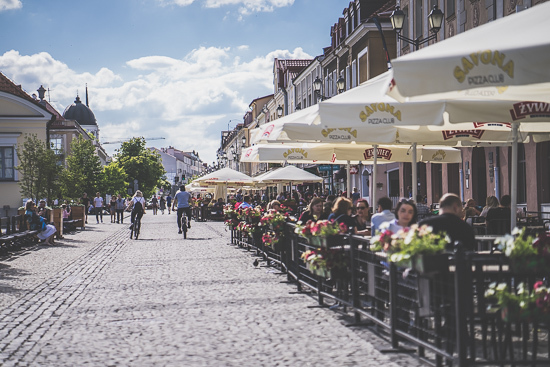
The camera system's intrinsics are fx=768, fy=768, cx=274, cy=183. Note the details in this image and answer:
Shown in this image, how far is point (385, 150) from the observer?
17.0 metres

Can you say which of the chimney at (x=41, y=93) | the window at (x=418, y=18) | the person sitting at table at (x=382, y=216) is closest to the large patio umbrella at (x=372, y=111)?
the person sitting at table at (x=382, y=216)

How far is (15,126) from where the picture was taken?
167 ft

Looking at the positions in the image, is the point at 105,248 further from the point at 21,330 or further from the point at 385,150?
the point at 21,330

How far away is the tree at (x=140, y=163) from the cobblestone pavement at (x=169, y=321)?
335 feet

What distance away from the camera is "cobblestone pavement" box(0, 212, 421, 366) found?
6.96m

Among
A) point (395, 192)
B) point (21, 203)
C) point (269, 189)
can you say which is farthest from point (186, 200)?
point (269, 189)

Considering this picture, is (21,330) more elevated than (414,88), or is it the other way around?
(414,88)

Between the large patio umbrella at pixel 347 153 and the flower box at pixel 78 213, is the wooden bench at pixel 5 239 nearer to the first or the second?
the large patio umbrella at pixel 347 153

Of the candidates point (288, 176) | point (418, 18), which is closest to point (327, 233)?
point (288, 176)

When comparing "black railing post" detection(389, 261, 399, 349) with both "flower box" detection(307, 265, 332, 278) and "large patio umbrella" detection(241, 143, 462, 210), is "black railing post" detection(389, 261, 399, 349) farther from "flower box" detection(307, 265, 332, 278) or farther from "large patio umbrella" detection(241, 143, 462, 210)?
"large patio umbrella" detection(241, 143, 462, 210)

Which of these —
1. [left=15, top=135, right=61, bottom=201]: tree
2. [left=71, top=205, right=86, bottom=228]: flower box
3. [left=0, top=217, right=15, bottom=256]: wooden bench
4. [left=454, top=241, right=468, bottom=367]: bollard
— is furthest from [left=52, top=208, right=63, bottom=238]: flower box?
[left=454, top=241, right=468, bottom=367]: bollard

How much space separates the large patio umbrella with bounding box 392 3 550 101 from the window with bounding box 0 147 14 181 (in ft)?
153

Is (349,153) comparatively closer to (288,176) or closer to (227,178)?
(288,176)

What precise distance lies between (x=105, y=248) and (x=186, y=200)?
5324 mm
